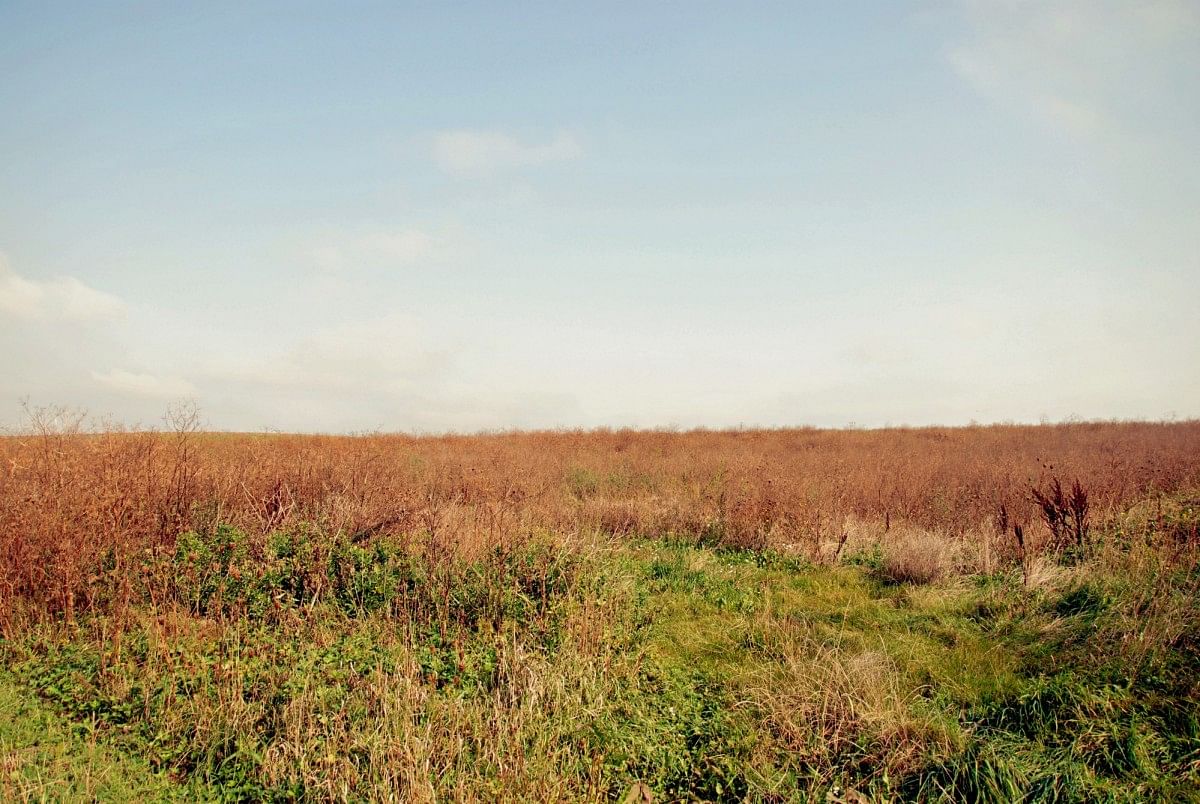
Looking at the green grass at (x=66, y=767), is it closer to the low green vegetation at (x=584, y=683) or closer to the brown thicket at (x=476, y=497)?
the low green vegetation at (x=584, y=683)

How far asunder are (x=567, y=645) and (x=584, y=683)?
0.65 m

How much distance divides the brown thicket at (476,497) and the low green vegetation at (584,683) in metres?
0.77

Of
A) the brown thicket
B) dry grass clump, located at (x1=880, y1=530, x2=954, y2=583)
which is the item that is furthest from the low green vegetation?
the brown thicket

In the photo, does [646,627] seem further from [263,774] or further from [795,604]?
[263,774]

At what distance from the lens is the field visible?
13.6 ft

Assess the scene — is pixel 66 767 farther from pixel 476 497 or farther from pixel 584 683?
pixel 476 497

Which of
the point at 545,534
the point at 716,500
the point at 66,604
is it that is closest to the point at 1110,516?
the point at 716,500

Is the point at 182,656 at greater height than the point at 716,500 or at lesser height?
lesser

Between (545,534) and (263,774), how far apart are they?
3843 mm

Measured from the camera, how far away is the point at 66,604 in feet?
21.4

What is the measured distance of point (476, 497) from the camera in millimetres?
12211

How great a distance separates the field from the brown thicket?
0.07 meters

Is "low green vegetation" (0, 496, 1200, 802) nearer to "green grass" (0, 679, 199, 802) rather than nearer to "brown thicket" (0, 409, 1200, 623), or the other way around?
"green grass" (0, 679, 199, 802)

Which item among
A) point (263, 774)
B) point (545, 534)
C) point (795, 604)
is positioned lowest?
point (263, 774)
